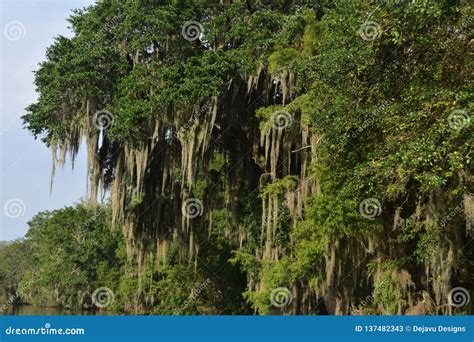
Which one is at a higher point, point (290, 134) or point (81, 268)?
point (290, 134)

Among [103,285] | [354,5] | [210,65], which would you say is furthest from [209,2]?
[103,285]

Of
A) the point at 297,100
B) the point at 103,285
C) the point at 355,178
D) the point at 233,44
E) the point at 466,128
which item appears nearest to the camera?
the point at 466,128

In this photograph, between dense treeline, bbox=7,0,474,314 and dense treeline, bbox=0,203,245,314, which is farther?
dense treeline, bbox=0,203,245,314

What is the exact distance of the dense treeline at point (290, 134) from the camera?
10492 mm

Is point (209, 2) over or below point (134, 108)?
over

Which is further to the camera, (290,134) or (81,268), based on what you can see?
(81,268)

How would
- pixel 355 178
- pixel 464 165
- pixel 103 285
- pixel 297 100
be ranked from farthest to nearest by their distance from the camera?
pixel 103 285
pixel 297 100
pixel 355 178
pixel 464 165

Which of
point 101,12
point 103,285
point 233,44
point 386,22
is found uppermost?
point 101,12

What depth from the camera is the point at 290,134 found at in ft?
51.1

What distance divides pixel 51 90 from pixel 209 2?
5.11 m

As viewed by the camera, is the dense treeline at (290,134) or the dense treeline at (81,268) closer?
the dense treeline at (290,134)

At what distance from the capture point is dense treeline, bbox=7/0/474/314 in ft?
34.4

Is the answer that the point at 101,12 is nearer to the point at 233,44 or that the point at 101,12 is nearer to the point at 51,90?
the point at 51,90

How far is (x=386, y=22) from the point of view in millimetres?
10445
